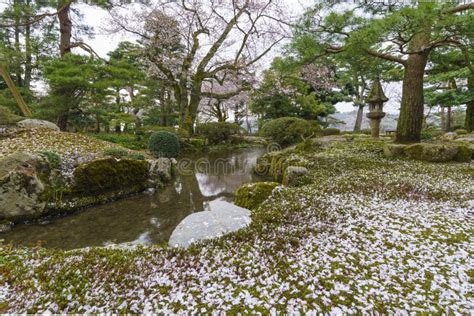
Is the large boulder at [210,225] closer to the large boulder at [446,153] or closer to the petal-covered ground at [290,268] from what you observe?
the petal-covered ground at [290,268]

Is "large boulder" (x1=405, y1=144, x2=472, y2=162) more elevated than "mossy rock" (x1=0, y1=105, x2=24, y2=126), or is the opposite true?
"mossy rock" (x1=0, y1=105, x2=24, y2=126)

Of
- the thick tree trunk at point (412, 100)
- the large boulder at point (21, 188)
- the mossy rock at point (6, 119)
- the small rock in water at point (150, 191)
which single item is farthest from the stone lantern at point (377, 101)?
the mossy rock at point (6, 119)

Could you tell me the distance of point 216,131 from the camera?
12.5 metres

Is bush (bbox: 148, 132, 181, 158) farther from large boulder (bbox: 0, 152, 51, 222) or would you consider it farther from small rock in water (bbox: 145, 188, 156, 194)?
large boulder (bbox: 0, 152, 51, 222)

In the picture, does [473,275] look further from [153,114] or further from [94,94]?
[153,114]

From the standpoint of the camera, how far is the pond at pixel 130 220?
2.88 meters

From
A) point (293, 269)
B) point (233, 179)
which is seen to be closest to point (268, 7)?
point (233, 179)

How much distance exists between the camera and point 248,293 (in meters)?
1.56

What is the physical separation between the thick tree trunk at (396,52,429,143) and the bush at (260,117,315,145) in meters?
4.82

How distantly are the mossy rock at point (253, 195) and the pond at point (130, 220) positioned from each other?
0.98 m

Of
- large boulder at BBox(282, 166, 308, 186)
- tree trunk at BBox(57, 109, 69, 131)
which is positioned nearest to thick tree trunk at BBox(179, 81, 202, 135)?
tree trunk at BBox(57, 109, 69, 131)

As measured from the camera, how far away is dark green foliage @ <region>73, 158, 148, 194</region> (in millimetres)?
4027

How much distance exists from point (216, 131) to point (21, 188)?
9726 mm

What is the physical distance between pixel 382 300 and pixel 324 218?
3.87 ft
